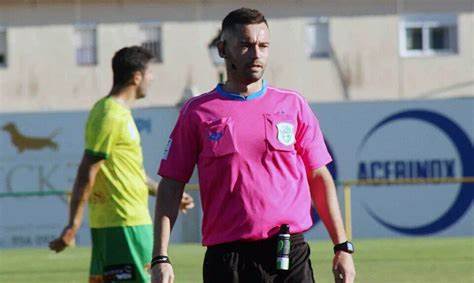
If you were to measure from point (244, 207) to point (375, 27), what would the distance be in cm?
3734

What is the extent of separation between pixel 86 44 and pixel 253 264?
3809cm

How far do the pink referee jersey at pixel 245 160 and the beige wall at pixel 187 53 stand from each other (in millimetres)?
36276

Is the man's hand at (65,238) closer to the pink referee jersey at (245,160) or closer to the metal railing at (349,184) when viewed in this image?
the pink referee jersey at (245,160)

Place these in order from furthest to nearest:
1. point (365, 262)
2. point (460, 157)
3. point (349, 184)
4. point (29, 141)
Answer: point (29, 141), point (460, 157), point (349, 184), point (365, 262)

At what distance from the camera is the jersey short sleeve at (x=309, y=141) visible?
23.2 ft

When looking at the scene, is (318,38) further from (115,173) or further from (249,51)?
(249,51)

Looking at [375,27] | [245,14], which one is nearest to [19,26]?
[375,27]

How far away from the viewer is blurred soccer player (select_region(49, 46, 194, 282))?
392 inches

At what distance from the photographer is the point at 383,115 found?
29.2 m

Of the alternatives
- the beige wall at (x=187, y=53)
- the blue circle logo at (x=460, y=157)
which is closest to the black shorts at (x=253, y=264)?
the blue circle logo at (x=460, y=157)

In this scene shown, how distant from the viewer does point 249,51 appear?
6949 mm

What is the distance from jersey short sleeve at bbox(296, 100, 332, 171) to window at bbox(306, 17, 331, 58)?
123ft

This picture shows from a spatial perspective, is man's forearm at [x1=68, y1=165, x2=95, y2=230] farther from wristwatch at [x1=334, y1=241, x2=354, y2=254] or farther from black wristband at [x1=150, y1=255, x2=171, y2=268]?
wristwatch at [x1=334, y1=241, x2=354, y2=254]

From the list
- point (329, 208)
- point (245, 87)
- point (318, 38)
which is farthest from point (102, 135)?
point (318, 38)
